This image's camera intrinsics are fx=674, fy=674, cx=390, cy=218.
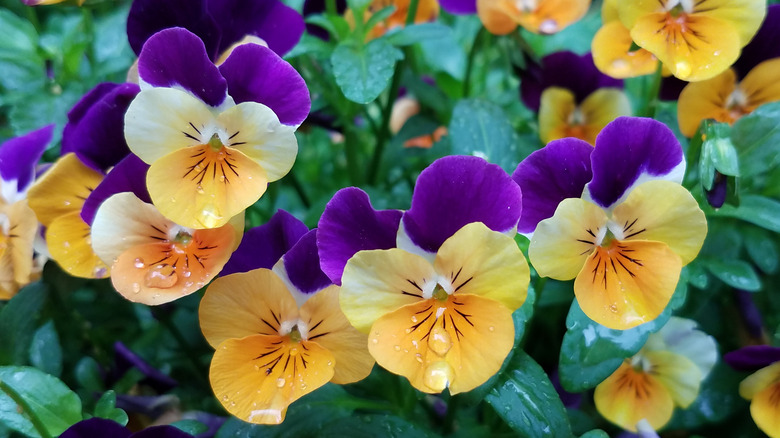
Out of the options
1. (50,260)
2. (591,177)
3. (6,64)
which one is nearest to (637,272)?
(591,177)

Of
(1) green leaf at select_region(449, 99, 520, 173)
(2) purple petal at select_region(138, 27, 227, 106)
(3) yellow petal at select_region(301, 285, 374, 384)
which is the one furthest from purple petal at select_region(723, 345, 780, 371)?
(2) purple petal at select_region(138, 27, 227, 106)

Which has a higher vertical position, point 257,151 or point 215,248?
point 257,151

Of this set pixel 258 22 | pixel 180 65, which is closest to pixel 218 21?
pixel 258 22

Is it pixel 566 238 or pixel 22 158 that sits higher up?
pixel 566 238

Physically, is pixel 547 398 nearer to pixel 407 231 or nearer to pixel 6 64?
pixel 407 231

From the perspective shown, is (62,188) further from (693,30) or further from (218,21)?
(693,30)

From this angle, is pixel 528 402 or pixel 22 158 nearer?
pixel 528 402
